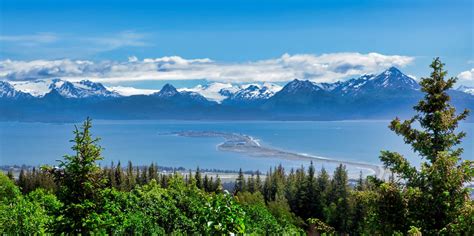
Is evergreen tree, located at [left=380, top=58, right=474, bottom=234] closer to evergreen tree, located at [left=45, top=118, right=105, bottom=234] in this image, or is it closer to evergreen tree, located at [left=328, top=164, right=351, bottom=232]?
evergreen tree, located at [left=45, top=118, right=105, bottom=234]

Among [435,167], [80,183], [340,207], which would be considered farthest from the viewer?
[340,207]

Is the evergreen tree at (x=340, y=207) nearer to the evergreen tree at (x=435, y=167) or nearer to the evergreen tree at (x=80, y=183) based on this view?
the evergreen tree at (x=435, y=167)

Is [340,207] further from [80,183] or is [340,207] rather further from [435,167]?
[435,167]

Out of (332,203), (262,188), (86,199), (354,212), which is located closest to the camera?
(86,199)

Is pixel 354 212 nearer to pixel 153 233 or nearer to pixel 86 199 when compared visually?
pixel 153 233

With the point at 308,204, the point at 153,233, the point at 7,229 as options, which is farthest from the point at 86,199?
the point at 308,204

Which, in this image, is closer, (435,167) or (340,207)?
(435,167)

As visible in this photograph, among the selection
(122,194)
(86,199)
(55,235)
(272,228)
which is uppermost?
(86,199)

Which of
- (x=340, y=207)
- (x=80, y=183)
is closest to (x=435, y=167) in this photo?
(x=80, y=183)
